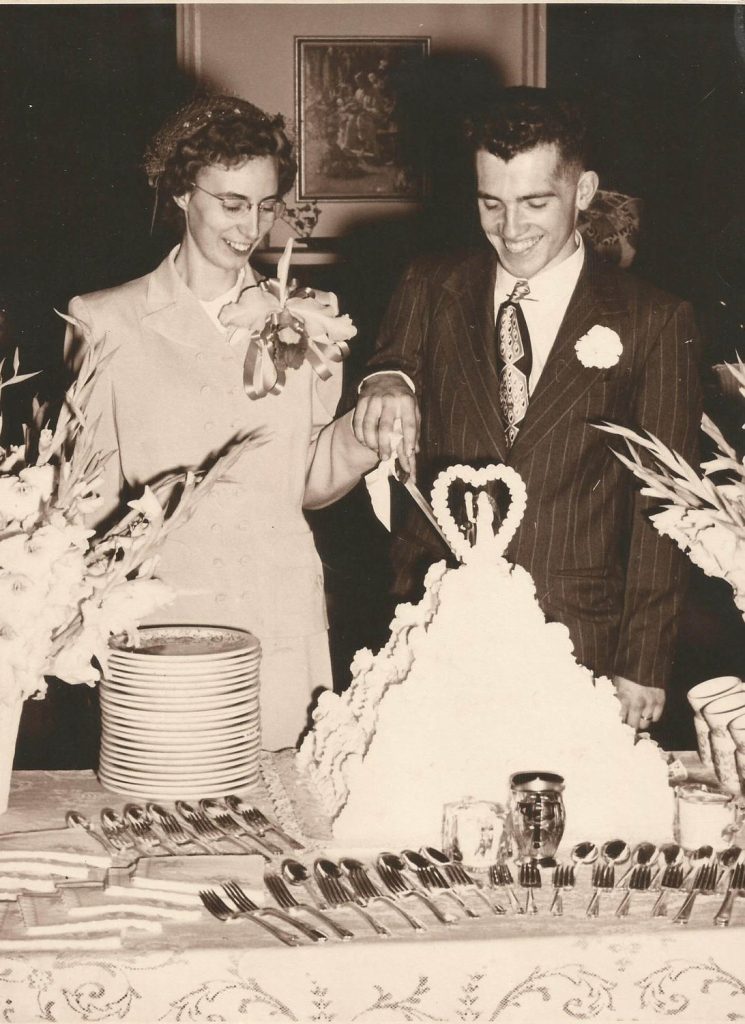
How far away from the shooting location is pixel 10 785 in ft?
6.41

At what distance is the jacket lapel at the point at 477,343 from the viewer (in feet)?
8.54

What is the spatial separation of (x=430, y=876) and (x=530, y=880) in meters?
0.13

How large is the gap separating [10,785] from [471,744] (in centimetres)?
76

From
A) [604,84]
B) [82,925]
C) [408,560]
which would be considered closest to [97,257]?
[604,84]

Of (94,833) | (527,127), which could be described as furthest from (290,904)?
(527,127)

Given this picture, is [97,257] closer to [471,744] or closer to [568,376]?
[568,376]

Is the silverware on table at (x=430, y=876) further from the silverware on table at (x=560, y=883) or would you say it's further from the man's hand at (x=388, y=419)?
the man's hand at (x=388, y=419)

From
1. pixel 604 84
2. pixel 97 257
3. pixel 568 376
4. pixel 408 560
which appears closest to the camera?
pixel 568 376

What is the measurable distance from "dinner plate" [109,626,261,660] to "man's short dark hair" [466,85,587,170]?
114cm

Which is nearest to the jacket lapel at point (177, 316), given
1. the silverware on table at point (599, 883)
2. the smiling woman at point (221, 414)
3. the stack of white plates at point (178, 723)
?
the smiling woman at point (221, 414)

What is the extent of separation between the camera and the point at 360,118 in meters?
5.66

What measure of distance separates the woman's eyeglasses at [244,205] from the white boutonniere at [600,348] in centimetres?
71

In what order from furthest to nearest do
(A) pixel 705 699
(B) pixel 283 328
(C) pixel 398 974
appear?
(B) pixel 283 328, (A) pixel 705 699, (C) pixel 398 974

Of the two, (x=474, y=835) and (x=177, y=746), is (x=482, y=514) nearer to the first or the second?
(x=474, y=835)
